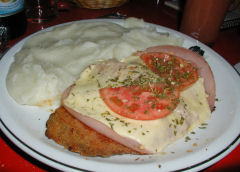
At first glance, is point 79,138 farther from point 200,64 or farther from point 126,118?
point 200,64

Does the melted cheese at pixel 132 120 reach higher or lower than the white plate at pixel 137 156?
higher

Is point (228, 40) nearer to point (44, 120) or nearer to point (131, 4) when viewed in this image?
point (131, 4)

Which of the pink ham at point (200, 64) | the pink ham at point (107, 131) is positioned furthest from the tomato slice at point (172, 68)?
the pink ham at point (107, 131)

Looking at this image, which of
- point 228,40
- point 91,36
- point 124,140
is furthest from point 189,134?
point 228,40

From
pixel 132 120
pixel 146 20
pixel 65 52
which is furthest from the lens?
pixel 146 20

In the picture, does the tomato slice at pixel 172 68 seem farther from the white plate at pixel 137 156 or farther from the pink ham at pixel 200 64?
the white plate at pixel 137 156

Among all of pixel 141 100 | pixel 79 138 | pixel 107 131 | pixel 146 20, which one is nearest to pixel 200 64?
pixel 141 100
